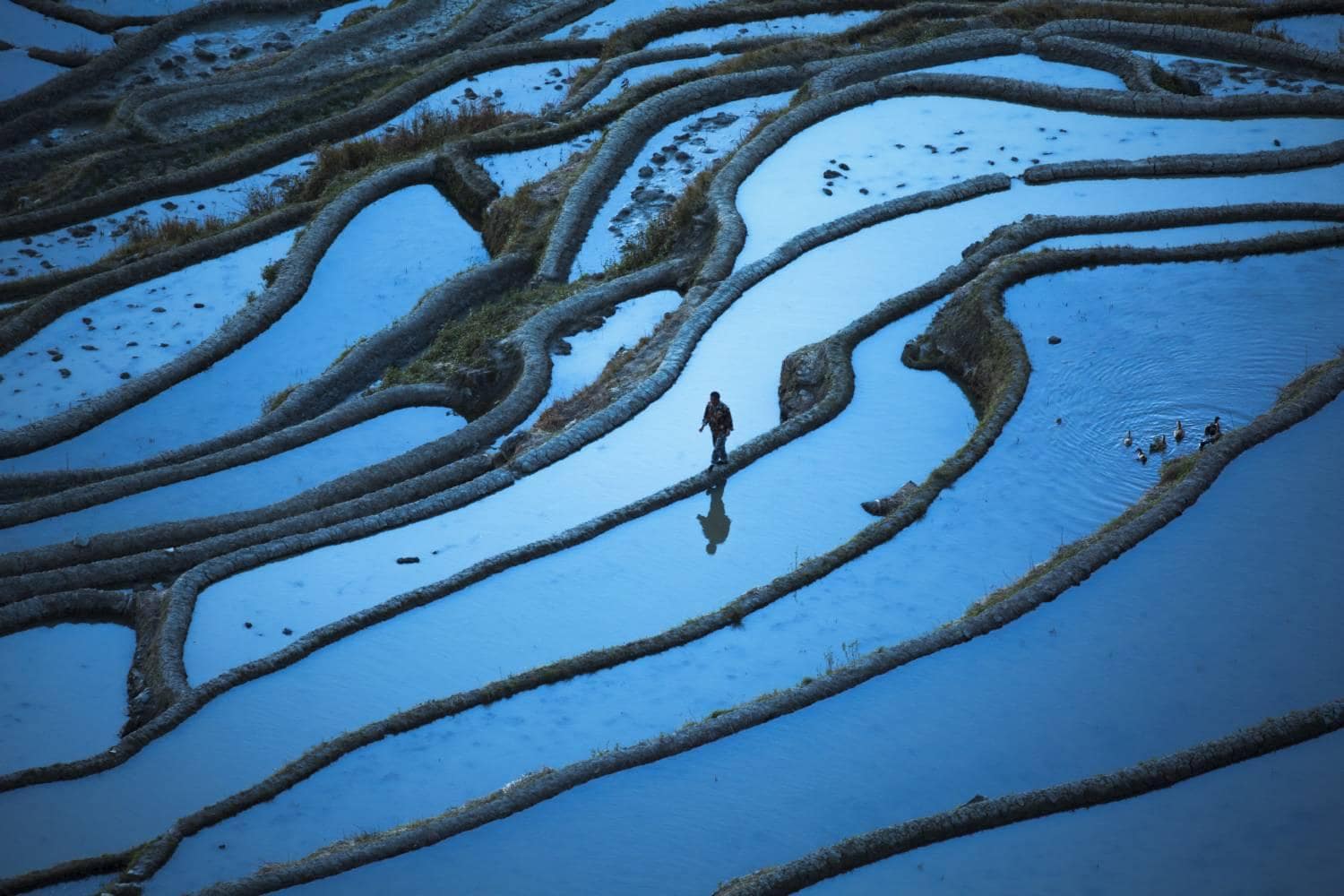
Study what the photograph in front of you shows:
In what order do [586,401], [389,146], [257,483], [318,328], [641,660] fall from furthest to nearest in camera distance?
[389,146]
[318,328]
[586,401]
[257,483]
[641,660]

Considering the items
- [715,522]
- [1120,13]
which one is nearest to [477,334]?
[715,522]

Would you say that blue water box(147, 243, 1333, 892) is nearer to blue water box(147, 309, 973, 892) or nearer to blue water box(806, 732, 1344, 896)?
blue water box(147, 309, 973, 892)

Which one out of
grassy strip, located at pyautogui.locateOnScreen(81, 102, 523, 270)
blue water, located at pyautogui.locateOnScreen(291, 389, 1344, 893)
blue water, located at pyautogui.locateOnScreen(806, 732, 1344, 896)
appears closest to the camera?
blue water, located at pyautogui.locateOnScreen(806, 732, 1344, 896)

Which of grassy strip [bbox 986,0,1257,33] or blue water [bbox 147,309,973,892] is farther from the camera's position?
grassy strip [bbox 986,0,1257,33]

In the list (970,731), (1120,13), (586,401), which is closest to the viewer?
(970,731)

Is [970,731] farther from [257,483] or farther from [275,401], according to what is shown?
[275,401]

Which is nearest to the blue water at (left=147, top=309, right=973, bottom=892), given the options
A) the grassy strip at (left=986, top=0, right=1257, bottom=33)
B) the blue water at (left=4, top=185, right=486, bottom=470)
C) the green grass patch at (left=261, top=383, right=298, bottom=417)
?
the green grass patch at (left=261, top=383, right=298, bottom=417)
